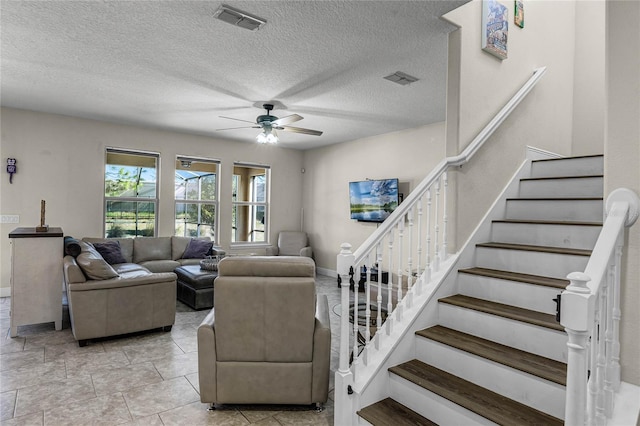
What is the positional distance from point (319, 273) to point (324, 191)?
1816 mm

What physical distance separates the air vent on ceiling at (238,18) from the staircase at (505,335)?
2.49 m

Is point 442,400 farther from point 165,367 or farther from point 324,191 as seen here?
point 324,191

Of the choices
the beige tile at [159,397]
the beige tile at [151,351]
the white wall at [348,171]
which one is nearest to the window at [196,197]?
the white wall at [348,171]

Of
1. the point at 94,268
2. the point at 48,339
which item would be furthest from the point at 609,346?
the point at 48,339

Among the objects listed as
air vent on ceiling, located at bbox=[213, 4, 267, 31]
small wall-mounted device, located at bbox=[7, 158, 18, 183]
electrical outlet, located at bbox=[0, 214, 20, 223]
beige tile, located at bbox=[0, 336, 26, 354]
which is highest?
air vent on ceiling, located at bbox=[213, 4, 267, 31]

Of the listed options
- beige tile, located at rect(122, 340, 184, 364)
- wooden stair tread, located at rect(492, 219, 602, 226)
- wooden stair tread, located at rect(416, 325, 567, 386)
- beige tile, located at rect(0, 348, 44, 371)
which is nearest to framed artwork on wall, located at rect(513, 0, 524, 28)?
wooden stair tread, located at rect(492, 219, 602, 226)

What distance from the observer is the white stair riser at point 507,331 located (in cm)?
186

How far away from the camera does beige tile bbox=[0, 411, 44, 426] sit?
219 centimetres

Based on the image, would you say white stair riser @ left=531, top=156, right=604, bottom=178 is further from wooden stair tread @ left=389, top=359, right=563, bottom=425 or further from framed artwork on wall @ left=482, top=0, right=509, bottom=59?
wooden stair tread @ left=389, top=359, right=563, bottom=425

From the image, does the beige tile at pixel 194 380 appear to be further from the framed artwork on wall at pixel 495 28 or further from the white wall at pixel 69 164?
the white wall at pixel 69 164

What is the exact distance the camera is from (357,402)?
6.65 ft

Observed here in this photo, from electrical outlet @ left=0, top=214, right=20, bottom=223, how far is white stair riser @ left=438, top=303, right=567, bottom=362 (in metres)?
6.10

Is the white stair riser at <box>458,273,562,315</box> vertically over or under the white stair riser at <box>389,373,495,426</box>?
over

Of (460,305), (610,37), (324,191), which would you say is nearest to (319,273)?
Result: (324,191)
